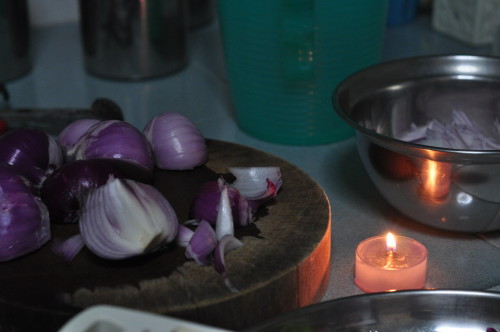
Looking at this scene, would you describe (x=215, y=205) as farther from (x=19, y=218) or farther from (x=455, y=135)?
(x=455, y=135)

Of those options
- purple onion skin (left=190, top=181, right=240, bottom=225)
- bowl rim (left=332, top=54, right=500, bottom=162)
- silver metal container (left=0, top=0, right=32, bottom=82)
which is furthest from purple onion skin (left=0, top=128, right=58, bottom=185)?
silver metal container (left=0, top=0, right=32, bottom=82)

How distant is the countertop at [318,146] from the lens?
0.89 meters

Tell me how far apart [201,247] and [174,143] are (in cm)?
21

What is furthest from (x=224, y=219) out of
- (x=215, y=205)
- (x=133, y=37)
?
(x=133, y=37)

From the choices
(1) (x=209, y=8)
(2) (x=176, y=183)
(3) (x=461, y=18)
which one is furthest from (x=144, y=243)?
(1) (x=209, y=8)

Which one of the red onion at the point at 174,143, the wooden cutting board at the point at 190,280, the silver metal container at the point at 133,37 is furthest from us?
the silver metal container at the point at 133,37

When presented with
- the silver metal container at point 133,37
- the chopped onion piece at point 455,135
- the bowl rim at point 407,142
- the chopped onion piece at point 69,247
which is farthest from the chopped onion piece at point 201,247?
the silver metal container at point 133,37

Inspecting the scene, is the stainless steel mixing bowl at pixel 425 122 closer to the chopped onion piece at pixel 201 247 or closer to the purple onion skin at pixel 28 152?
the chopped onion piece at pixel 201 247

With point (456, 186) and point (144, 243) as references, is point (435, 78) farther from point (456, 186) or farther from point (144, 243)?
point (144, 243)

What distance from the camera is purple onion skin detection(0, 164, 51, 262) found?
29.7 inches

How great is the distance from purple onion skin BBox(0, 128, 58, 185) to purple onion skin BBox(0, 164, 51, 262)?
0.06 metres

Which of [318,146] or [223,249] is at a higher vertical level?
[223,249]

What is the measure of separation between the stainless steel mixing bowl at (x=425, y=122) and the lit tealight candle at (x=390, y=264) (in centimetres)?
6

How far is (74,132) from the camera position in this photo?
0.95 m
